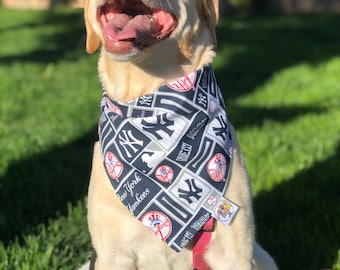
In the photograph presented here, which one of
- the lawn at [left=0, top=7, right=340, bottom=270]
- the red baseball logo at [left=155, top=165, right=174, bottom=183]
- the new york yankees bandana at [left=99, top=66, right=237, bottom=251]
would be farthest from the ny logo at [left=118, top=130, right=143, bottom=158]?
the lawn at [left=0, top=7, right=340, bottom=270]

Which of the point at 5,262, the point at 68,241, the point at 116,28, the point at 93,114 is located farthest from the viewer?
the point at 93,114

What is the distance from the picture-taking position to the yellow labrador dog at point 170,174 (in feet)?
8.52

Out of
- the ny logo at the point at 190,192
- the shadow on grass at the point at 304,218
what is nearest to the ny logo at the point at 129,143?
the ny logo at the point at 190,192

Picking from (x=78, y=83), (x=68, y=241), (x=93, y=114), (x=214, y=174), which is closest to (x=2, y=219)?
(x=68, y=241)

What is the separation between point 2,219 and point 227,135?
71.6 inches

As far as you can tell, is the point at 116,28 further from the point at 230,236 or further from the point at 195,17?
the point at 230,236

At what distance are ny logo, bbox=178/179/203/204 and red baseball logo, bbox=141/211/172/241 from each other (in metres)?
0.13

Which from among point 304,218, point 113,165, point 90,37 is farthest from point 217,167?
point 304,218

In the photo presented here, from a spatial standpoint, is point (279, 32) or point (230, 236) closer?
point (230, 236)

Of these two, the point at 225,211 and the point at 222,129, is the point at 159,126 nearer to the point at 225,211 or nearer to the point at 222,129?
the point at 222,129

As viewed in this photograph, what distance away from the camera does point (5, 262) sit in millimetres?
3303

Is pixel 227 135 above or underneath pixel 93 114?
above

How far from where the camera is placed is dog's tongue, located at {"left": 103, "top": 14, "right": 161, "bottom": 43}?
2.37 m

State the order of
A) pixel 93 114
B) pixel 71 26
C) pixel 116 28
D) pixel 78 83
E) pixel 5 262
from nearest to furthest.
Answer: pixel 116 28, pixel 5 262, pixel 93 114, pixel 78 83, pixel 71 26
